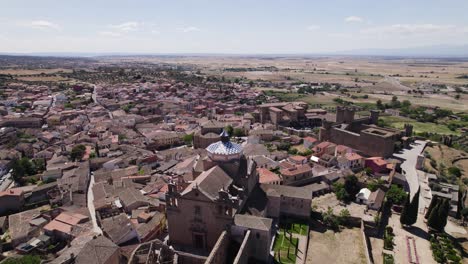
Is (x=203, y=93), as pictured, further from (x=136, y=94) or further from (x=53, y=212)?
(x=53, y=212)

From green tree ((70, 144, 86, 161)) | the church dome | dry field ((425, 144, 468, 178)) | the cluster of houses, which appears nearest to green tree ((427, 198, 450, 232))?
the cluster of houses

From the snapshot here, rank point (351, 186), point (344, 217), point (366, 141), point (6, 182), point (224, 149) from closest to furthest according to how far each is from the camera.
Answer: point (224, 149) < point (344, 217) < point (351, 186) < point (6, 182) < point (366, 141)

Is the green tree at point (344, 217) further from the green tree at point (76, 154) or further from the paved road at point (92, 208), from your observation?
the green tree at point (76, 154)

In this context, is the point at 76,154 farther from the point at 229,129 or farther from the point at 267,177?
the point at 267,177

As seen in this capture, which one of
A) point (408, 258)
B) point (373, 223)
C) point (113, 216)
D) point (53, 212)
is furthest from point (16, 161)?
point (408, 258)

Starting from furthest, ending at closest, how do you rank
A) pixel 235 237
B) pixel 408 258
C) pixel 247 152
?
pixel 247 152 < pixel 408 258 < pixel 235 237

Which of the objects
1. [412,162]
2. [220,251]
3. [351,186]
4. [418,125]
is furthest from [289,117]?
[220,251]
